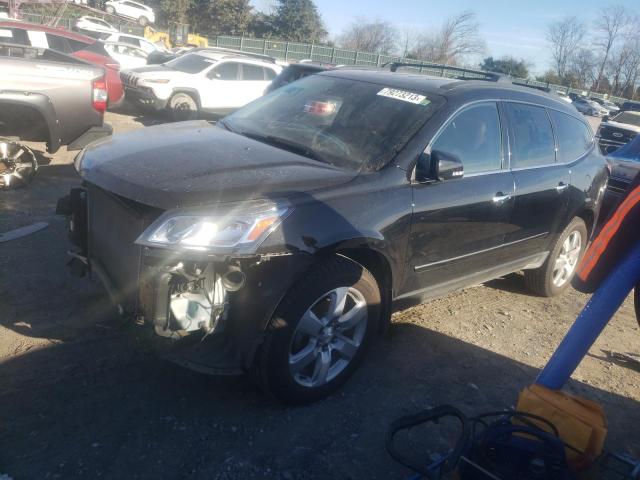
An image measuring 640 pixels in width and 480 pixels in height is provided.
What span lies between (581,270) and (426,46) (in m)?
54.5

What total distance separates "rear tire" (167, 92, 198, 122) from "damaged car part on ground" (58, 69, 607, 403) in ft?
28.5

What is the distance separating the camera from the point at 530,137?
4.45 m

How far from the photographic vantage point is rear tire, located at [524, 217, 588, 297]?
5074 millimetres

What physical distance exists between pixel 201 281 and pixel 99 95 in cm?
491

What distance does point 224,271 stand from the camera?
2740 mm

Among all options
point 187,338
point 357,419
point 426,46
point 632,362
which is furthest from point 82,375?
point 426,46

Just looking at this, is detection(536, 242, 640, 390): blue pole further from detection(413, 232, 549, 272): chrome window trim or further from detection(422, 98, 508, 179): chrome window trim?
detection(422, 98, 508, 179): chrome window trim

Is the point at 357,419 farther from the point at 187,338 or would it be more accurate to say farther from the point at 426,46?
the point at 426,46

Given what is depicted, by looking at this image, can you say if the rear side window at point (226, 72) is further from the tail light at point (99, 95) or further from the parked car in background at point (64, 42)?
the tail light at point (99, 95)

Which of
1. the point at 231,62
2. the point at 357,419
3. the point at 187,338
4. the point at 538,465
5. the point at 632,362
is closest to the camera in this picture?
the point at 538,465

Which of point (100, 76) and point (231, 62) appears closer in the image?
point (100, 76)

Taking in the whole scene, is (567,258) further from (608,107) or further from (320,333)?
(608,107)

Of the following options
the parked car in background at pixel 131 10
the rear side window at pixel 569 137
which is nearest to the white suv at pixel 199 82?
the rear side window at pixel 569 137

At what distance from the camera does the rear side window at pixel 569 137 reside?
4.84 metres
